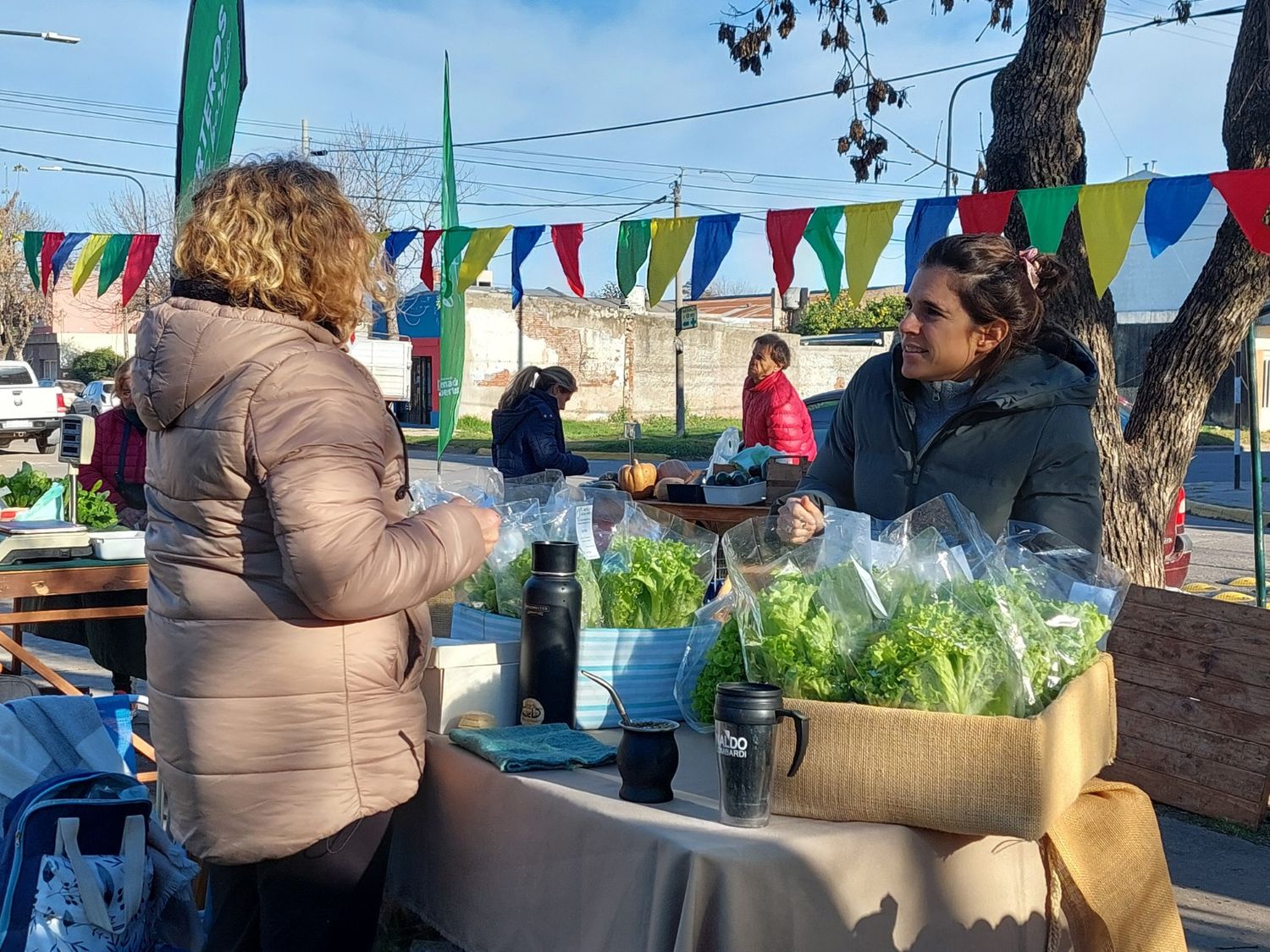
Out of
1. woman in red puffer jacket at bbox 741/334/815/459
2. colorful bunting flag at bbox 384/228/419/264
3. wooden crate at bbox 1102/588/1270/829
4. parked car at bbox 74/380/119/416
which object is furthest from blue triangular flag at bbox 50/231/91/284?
parked car at bbox 74/380/119/416

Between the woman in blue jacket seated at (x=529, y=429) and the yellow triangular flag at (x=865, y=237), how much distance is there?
1.81m

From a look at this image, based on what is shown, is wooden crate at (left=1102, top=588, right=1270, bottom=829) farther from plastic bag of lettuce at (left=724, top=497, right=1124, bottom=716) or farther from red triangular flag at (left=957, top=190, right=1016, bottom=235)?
plastic bag of lettuce at (left=724, top=497, right=1124, bottom=716)

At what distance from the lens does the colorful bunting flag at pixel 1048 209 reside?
536cm

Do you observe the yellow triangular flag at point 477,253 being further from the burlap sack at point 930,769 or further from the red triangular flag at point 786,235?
the burlap sack at point 930,769

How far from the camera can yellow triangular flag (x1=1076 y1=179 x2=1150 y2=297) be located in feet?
17.8

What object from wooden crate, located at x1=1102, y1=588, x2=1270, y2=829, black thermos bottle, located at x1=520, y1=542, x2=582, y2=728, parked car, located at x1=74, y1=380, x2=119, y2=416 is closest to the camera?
black thermos bottle, located at x1=520, y1=542, x2=582, y2=728

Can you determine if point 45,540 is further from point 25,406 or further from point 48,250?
point 25,406

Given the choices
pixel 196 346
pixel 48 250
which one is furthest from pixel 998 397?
pixel 48 250

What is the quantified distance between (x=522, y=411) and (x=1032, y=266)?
484 centimetres

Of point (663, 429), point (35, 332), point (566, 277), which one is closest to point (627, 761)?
point (566, 277)

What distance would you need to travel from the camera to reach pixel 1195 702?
448 centimetres

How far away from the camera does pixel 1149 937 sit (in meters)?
2.08

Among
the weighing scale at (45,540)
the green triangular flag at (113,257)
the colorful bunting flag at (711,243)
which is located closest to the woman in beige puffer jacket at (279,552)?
the weighing scale at (45,540)

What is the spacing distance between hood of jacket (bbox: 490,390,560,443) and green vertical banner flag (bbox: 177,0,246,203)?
3172mm
